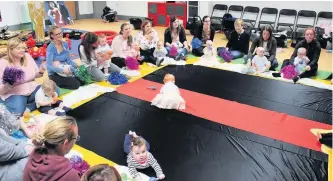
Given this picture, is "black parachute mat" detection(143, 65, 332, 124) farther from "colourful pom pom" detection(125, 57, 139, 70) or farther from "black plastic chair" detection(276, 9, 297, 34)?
"black plastic chair" detection(276, 9, 297, 34)

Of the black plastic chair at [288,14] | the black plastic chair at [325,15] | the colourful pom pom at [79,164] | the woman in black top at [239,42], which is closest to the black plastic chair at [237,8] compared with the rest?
the black plastic chair at [288,14]

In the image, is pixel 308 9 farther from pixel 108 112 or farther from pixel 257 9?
pixel 108 112

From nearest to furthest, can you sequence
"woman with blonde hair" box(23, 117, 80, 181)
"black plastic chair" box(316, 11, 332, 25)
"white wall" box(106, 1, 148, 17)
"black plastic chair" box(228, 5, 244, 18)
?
"woman with blonde hair" box(23, 117, 80, 181)
"black plastic chair" box(316, 11, 332, 25)
"black plastic chair" box(228, 5, 244, 18)
"white wall" box(106, 1, 148, 17)

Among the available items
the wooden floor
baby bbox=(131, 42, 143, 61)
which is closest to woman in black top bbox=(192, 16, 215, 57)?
the wooden floor

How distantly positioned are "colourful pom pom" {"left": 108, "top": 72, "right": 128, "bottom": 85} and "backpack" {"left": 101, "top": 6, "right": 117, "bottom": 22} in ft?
22.6

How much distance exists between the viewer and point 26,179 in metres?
2.04

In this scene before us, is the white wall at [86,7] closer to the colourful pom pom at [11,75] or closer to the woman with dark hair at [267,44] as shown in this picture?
the woman with dark hair at [267,44]

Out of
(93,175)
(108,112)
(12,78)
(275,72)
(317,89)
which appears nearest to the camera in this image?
(93,175)

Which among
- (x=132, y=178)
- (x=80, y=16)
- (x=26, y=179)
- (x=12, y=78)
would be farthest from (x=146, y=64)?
(x=80, y=16)

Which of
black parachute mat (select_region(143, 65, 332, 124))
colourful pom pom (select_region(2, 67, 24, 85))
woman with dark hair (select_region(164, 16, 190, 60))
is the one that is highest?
woman with dark hair (select_region(164, 16, 190, 60))

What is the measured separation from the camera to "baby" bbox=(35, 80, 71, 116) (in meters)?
4.10

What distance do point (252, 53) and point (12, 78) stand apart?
4.32 metres

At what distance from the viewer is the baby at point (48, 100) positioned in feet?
13.4

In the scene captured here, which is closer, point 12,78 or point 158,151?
point 158,151
